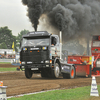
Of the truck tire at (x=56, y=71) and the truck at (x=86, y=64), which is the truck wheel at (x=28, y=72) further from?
the truck at (x=86, y=64)

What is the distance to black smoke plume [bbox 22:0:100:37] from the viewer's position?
22031mm

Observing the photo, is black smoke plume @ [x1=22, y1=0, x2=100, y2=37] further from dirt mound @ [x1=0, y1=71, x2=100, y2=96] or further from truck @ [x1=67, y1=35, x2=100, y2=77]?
dirt mound @ [x1=0, y1=71, x2=100, y2=96]

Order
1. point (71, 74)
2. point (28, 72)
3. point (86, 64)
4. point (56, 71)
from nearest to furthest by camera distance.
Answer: point (56, 71) → point (28, 72) → point (71, 74) → point (86, 64)

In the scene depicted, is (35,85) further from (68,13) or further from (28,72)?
(68,13)

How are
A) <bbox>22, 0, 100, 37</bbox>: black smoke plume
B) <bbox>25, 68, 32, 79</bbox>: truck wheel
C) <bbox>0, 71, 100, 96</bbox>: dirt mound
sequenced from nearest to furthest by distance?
<bbox>0, 71, 100, 96</bbox>: dirt mound
<bbox>25, 68, 32, 79</bbox>: truck wheel
<bbox>22, 0, 100, 37</bbox>: black smoke plume

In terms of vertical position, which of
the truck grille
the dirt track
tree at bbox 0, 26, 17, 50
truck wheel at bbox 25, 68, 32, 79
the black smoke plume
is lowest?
the dirt track

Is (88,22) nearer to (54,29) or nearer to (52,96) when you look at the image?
(54,29)

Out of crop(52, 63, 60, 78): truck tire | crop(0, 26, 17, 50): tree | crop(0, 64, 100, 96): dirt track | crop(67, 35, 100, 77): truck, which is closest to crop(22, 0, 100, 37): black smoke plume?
crop(67, 35, 100, 77): truck

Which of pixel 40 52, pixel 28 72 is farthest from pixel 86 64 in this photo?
pixel 40 52

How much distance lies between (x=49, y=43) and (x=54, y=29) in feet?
30.0

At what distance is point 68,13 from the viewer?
79.7 feet

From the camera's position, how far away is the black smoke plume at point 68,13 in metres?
22.0

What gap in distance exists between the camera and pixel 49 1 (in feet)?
77.6

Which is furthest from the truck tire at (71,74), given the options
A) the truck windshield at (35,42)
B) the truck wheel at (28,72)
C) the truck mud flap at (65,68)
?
the truck windshield at (35,42)
